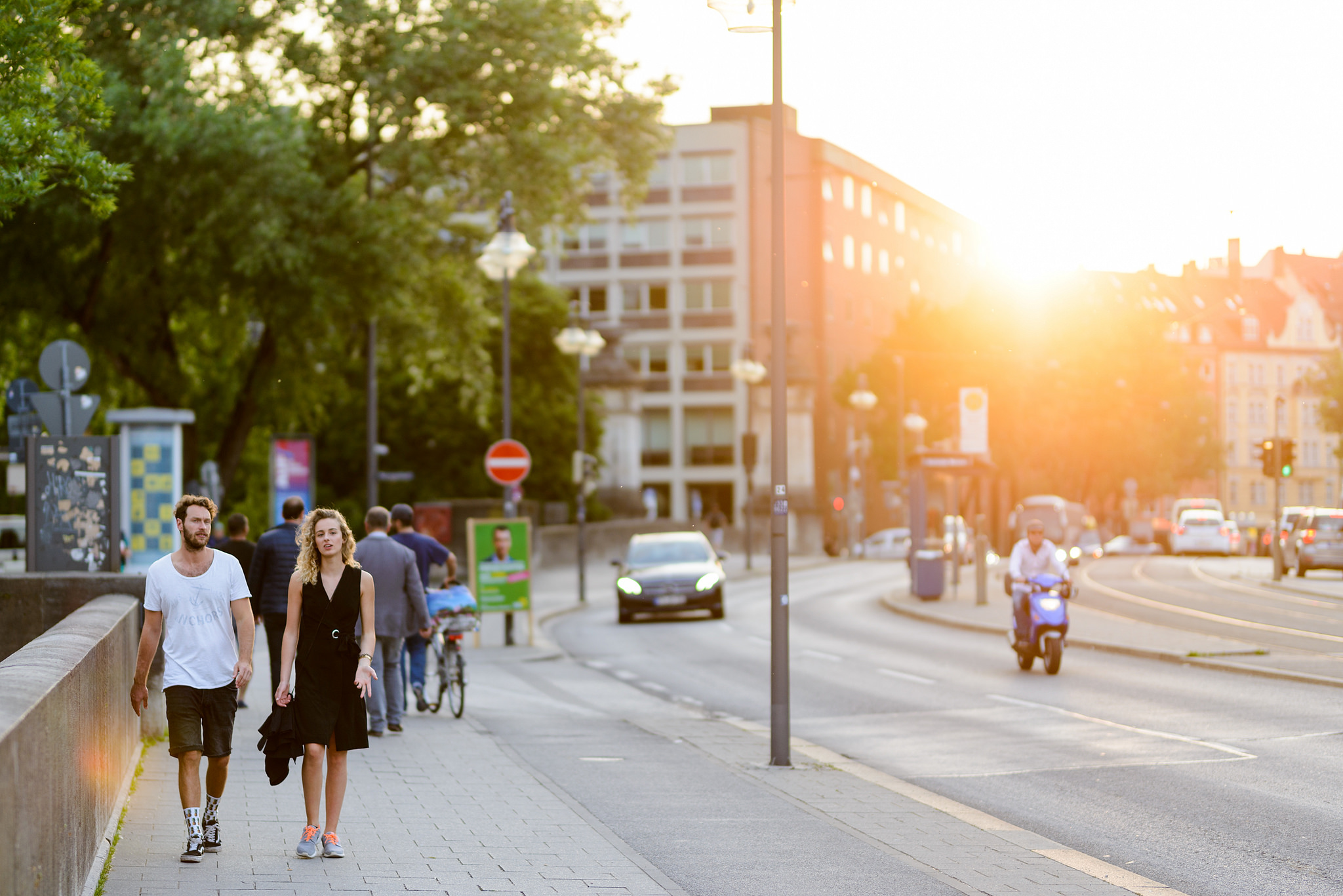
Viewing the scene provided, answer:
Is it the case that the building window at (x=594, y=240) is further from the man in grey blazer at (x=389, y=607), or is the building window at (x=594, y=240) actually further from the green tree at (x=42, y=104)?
the green tree at (x=42, y=104)

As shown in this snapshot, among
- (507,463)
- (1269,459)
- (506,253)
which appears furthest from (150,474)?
(1269,459)

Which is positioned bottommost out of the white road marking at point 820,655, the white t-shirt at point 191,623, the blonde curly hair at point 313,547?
the white road marking at point 820,655

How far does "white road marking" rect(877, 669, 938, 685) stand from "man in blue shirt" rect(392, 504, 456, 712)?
19.0 ft

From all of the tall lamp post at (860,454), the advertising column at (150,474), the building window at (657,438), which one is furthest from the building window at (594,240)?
the advertising column at (150,474)

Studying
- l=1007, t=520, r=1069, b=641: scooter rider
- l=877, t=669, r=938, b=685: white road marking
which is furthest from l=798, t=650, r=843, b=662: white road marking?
l=1007, t=520, r=1069, b=641: scooter rider

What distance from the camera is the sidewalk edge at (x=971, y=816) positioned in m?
8.09

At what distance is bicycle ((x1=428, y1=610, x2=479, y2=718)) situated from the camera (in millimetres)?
15555

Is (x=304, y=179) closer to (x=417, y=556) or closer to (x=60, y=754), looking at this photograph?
(x=417, y=556)

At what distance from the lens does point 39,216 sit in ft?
91.4

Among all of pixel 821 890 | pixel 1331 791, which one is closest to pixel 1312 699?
pixel 1331 791

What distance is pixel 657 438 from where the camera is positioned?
3622 inches

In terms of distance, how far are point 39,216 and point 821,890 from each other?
917 inches

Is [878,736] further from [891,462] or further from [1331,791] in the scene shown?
[891,462]

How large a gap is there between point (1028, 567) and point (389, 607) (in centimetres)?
849
